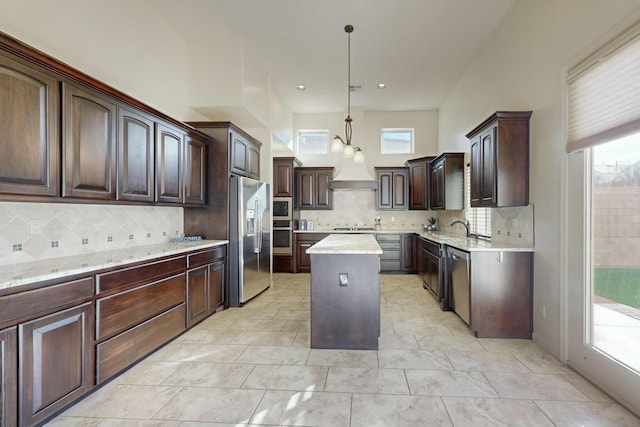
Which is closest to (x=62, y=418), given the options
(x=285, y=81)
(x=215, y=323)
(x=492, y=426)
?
(x=215, y=323)

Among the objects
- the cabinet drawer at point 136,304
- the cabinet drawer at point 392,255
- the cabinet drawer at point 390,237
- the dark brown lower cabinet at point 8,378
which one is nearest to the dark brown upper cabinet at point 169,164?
the cabinet drawer at point 136,304

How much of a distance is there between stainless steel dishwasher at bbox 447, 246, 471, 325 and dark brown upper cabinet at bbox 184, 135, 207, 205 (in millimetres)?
3272

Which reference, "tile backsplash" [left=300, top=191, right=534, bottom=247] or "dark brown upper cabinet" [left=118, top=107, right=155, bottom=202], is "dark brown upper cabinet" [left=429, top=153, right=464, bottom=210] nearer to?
"tile backsplash" [left=300, top=191, right=534, bottom=247]

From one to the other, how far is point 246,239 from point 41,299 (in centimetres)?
255

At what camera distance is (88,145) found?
2.29m

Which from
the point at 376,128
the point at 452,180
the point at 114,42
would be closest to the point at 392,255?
the point at 452,180

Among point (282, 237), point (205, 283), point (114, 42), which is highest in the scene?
point (114, 42)

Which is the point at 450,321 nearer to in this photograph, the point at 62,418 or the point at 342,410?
the point at 342,410

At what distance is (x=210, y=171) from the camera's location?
4.04 metres

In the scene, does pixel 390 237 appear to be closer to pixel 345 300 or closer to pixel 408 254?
pixel 408 254

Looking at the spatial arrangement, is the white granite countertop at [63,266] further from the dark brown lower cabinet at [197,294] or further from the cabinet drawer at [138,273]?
the dark brown lower cabinet at [197,294]

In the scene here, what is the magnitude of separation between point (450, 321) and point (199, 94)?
4.45 metres

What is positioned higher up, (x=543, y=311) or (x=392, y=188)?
(x=392, y=188)

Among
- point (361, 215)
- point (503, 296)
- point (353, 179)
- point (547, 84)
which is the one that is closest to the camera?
point (547, 84)
